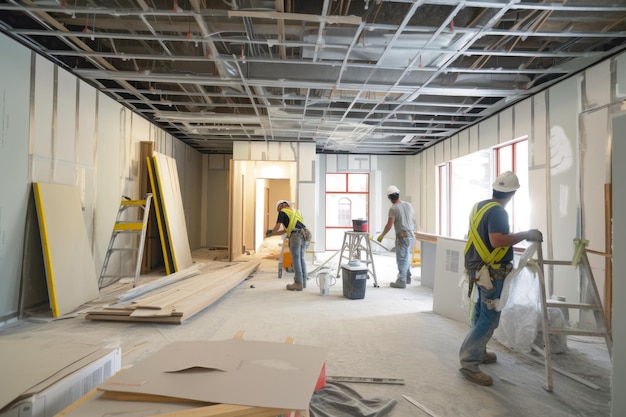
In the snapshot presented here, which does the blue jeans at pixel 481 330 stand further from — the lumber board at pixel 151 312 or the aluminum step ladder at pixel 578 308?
the lumber board at pixel 151 312

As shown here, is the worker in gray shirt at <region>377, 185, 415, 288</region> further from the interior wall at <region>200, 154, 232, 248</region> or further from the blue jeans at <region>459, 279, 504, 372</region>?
the interior wall at <region>200, 154, 232, 248</region>

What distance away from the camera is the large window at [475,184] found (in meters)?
6.16

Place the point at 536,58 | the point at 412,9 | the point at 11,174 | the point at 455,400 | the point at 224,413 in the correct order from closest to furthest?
the point at 224,413
the point at 455,400
the point at 412,9
the point at 11,174
the point at 536,58

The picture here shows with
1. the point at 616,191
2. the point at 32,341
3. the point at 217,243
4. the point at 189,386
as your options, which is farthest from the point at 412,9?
the point at 217,243

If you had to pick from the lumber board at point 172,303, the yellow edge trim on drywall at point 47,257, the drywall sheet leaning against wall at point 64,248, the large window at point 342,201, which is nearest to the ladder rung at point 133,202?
the drywall sheet leaning against wall at point 64,248

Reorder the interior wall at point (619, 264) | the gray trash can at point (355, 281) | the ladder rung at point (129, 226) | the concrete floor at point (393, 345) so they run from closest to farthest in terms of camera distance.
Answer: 1. the interior wall at point (619, 264)
2. the concrete floor at point (393, 345)
3. the gray trash can at point (355, 281)
4. the ladder rung at point (129, 226)

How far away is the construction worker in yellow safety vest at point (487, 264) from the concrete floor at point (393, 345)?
20 centimetres

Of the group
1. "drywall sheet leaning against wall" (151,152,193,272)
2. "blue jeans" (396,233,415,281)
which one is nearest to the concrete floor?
"blue jeans" (396,233,415,281)

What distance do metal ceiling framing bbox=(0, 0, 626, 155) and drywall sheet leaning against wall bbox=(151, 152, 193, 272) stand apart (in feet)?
3.56

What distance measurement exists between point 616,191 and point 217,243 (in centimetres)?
1056

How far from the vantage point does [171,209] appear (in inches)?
265

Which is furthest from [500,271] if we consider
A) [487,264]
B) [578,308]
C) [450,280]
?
[450,280]

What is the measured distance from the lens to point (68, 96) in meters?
4.73

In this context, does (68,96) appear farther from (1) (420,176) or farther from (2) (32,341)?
(1) (420,176)
